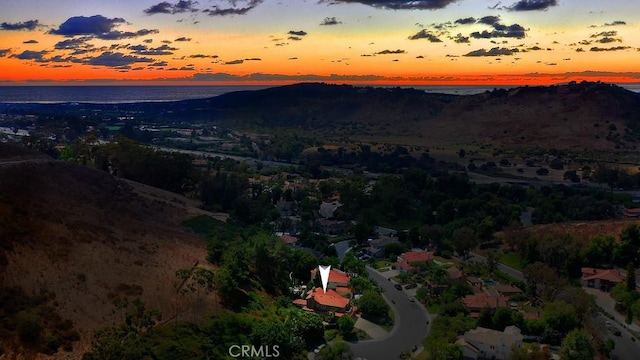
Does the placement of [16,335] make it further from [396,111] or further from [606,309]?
[396,111]

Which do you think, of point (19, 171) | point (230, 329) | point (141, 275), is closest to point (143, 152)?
point (19, 171)

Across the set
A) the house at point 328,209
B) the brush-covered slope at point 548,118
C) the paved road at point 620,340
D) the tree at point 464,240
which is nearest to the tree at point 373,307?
the paved road at point 620,340

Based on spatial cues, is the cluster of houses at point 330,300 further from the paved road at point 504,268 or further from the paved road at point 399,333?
the paved road at point 504,268

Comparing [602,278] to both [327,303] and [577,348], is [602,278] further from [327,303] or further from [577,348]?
[327,303]

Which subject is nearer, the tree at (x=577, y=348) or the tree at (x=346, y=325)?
the tree at (x=577, y=348)

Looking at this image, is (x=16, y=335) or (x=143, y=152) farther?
(x=143, y=152)

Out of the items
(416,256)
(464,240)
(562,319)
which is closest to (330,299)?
(416,256)
